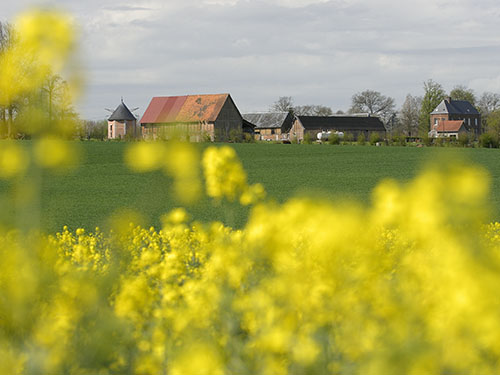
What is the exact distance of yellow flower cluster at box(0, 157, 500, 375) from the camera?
2.23 metres

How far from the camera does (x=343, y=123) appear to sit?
9306 centimetres

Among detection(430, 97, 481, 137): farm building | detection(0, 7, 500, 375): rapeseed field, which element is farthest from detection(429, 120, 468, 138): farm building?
detection(0, 7, 500, 375): rapeseed field

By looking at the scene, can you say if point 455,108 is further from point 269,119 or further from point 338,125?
point 269,119

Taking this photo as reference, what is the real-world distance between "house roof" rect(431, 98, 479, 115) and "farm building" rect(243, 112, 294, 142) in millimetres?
22645

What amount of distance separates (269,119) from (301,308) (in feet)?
303

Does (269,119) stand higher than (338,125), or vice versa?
(269,119)

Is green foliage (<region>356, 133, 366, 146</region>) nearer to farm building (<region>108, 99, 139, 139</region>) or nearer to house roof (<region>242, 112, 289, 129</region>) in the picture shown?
farm building (<region>108, 99, 139, 139</region>)

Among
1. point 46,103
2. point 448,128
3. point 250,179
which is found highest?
point 448,128

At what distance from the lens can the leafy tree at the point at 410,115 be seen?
9306 centimetres

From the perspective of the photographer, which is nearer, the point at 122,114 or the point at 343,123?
the point at 122,114

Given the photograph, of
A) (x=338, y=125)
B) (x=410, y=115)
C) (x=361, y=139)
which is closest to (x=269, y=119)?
(x=338, y=125)

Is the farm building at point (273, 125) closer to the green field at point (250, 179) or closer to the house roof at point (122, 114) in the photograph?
the house roof at point (122, 114)

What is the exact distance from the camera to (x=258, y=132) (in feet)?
316

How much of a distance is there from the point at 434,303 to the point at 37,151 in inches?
88.1
